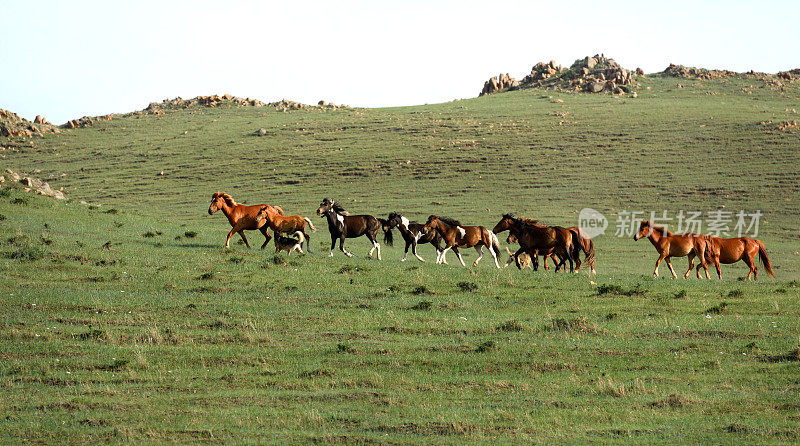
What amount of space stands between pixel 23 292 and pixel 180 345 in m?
5.75

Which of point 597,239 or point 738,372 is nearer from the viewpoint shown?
point 738,372

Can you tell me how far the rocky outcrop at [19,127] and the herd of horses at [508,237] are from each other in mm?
69295

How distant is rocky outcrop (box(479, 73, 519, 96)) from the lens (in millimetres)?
110750

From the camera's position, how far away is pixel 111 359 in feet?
39.4

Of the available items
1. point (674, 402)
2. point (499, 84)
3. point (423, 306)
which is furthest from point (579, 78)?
point (674, 402)

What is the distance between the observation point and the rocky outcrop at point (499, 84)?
110750 mm

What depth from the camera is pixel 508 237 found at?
25828 mm

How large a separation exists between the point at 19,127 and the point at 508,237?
253 feet

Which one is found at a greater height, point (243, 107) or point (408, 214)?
point (243, 107)

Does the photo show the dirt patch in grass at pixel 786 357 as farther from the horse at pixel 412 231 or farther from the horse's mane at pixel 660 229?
the horse at pixel 412 231

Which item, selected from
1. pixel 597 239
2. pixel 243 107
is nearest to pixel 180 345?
pixel 597 239

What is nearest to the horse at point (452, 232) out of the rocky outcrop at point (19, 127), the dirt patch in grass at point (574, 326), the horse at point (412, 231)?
the horse at point (412, 231)

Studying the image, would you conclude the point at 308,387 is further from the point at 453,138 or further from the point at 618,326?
the point at 453,138

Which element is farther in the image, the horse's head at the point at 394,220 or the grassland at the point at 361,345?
the horse's head at the point at 394,220
